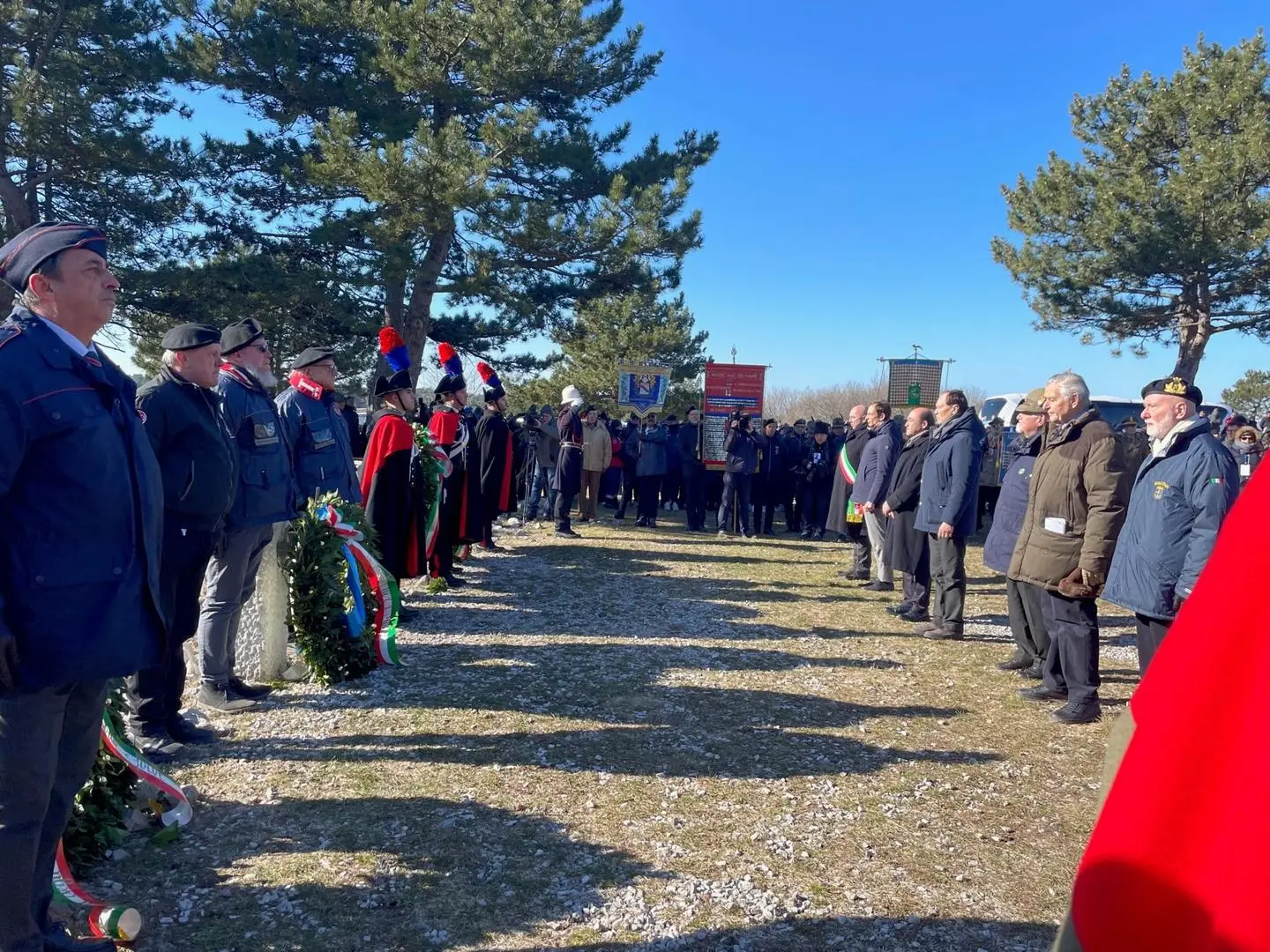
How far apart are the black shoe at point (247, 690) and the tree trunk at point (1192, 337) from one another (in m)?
22.6

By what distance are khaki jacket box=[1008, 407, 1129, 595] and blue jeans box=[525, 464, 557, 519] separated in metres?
9.81

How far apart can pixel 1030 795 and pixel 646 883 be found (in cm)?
223

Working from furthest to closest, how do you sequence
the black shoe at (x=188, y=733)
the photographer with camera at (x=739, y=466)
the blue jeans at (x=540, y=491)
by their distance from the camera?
the blue jeans at (x=540, y=491) < the photographer with camera at (x=739, y=466) < the black shoe at (x=188, y=733)

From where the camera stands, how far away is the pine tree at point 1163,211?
62.2 feet

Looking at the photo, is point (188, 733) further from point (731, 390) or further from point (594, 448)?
point (731, 390)

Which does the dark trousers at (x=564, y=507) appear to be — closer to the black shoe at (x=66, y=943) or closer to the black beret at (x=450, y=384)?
the black beret at (x=450, y=384)

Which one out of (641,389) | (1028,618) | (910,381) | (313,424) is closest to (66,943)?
(313,424)

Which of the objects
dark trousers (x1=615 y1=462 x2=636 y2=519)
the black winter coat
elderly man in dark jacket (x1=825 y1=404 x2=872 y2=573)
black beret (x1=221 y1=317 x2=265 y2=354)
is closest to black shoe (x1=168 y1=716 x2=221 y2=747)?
black beret (x1=221 y1=317 x2=265 y2=354)

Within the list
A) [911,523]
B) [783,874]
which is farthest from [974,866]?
[911,523]

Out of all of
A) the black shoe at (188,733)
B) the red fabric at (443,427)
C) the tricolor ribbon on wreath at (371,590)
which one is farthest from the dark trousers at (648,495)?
the black shoe at (188,733)

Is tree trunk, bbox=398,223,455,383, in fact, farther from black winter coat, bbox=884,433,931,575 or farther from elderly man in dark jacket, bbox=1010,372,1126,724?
elderly man in dark jacket, bbox=1010,372,1126,724

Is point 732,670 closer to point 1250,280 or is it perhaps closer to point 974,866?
point 974,866

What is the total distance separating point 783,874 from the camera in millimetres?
3393

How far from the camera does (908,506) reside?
818 cm
